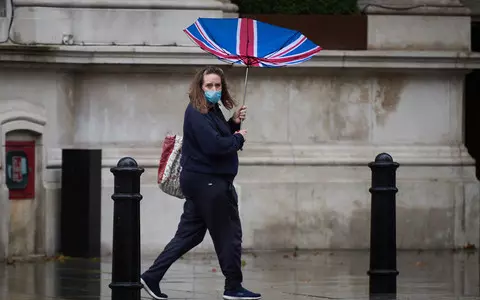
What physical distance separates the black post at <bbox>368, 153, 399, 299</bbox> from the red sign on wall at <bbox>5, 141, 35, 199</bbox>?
16.4 feet

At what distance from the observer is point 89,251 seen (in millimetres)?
15492

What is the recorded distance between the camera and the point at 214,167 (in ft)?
36.2

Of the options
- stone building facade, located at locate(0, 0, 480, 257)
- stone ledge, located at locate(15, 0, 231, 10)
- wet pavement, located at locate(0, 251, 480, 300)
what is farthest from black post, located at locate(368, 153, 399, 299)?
stone ledge, located at locate(15, 0, 231, 10)

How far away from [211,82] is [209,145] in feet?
1.74

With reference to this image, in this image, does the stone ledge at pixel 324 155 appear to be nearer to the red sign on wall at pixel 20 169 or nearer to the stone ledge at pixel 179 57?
the red sign on wall at pixel 20 169

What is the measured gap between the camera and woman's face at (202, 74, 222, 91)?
36.6ft

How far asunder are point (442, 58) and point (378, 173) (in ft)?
17.7

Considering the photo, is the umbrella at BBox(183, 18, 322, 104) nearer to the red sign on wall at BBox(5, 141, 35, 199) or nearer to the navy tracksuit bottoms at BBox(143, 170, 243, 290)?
the navy tracksuit bottoms at BBox(143, 170, 243, 290)

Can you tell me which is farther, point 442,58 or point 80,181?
point 442,58

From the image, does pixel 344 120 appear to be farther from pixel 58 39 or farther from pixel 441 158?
pixel 58 39

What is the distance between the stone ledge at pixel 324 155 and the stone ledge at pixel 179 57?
0.96 metres

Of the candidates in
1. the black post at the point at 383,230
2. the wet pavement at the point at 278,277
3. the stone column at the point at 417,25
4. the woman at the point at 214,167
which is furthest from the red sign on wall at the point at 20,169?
the black post at the point at 383,230

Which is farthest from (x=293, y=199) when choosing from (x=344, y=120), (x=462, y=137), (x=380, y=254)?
(x=380, y=254)

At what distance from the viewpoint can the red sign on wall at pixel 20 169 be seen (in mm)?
15484
